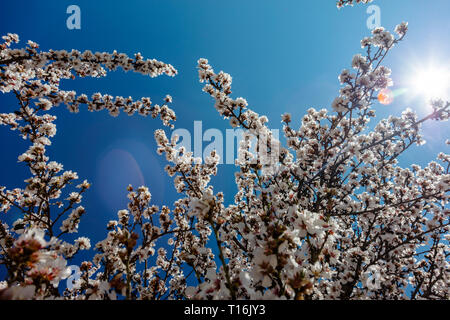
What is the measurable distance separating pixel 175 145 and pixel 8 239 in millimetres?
3837

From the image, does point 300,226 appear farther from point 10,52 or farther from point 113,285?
point 10,52

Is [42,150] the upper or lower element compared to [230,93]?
lower

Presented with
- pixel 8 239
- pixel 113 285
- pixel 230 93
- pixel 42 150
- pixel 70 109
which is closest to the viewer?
pixel 113 285

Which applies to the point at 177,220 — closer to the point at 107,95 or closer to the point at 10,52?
the point at 107,95

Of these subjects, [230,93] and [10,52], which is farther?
[230,93]

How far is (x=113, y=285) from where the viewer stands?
153 cm

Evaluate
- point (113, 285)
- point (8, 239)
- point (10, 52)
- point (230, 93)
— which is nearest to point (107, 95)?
point (10, 52)

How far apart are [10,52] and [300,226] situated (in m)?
6.62

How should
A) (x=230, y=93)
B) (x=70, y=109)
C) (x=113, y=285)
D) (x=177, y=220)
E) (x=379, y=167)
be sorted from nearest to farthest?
(x=113, y=285) → (x=230, y=93) → (x=70, y=109) → (x=379, y=167) → (x=177, y=220)
